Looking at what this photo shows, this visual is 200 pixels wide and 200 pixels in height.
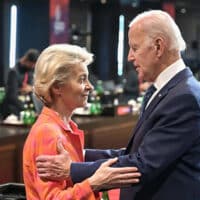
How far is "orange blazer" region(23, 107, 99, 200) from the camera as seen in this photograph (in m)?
1.97

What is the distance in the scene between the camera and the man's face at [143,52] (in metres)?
2.04

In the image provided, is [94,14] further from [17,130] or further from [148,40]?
[148,40]

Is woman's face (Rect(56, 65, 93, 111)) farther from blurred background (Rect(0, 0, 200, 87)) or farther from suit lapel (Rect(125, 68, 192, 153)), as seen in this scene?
blurred background (Rect(0, 0, 200, 87))

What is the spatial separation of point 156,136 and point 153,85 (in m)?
0.25

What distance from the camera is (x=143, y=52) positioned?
2.05m

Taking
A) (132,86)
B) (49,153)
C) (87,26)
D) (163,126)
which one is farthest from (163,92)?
(87,26)

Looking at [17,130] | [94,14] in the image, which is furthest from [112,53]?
[17,130]

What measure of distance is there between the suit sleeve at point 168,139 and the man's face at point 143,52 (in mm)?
147

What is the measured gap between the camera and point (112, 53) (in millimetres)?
16953

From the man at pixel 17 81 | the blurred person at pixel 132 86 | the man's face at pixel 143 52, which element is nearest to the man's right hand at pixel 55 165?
the man's face at pixel 143 52

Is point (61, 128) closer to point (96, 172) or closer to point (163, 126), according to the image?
point (96, 172)

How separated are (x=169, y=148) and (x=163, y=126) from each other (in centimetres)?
8

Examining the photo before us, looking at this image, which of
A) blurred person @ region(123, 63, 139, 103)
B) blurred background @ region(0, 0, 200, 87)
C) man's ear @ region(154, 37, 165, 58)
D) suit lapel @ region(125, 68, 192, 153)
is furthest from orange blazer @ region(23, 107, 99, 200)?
blurred background @ region(0, 0, 200, 87)

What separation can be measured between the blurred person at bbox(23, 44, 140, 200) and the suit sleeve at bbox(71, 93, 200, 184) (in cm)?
4
